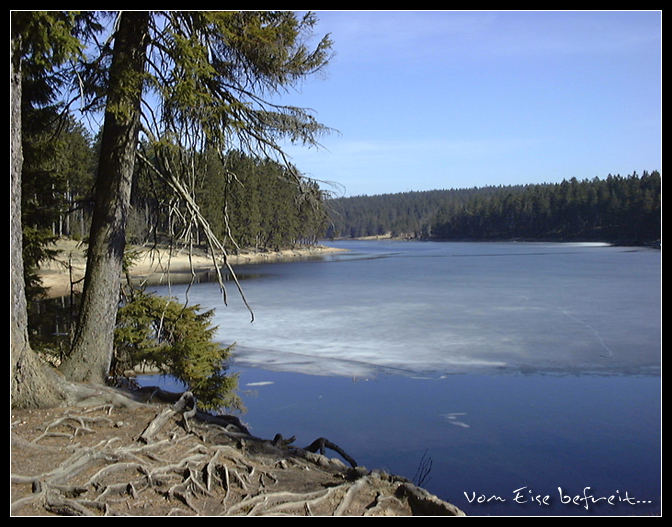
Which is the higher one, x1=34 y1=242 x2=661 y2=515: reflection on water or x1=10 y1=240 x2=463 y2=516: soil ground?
x1=10 y1=240 x2=463 y2=516: soil ground

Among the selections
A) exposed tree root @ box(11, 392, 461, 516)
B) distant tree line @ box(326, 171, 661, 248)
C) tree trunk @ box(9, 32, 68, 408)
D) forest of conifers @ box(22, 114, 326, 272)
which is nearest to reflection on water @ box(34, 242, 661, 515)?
exposed tree root @ box(11, 392, 461, 516)

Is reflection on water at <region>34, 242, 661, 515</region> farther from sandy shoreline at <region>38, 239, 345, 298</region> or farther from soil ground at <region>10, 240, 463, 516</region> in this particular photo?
sandy shoreline at <region>38, 239, 345, 298</region>

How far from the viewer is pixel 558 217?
9894 cm

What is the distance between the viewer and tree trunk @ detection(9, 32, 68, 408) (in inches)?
210

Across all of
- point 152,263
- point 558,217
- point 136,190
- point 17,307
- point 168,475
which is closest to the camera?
point 168,475

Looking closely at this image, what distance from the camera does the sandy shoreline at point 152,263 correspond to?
9258 mm

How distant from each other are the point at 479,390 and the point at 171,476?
6.20 meters

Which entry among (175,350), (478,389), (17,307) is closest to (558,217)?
(478,389)

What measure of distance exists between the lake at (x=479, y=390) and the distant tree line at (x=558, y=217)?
64.4 metres

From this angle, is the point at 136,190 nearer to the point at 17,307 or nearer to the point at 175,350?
the point at 175,350

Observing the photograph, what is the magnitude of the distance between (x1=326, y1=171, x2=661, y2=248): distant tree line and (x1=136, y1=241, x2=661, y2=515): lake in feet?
211

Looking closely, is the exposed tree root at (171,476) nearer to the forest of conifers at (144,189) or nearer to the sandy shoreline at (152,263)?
the sandy shoreline at (152,263)
